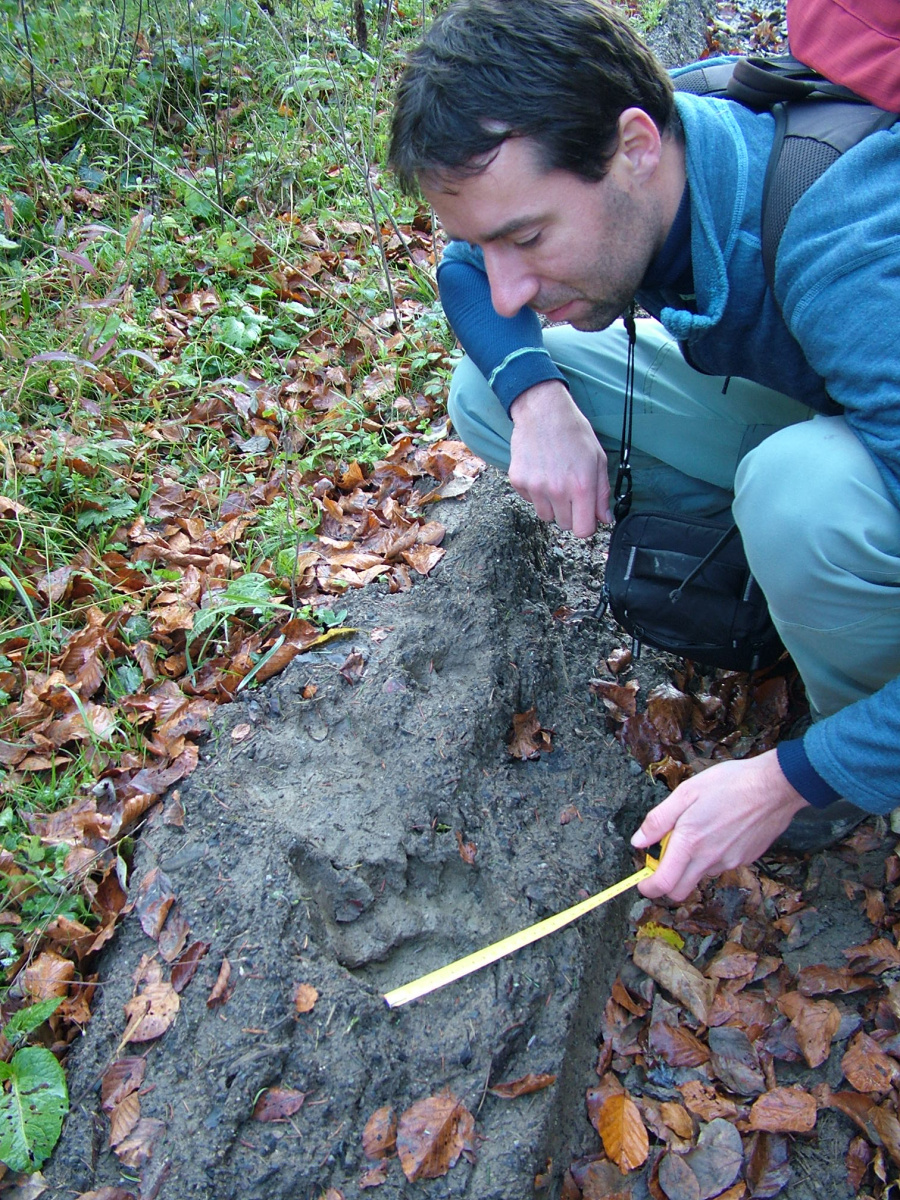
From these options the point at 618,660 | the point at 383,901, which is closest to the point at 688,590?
the point at 618,660

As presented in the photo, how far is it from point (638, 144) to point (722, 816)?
1346mm

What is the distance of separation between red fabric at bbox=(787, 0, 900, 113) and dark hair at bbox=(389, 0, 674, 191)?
286 mm

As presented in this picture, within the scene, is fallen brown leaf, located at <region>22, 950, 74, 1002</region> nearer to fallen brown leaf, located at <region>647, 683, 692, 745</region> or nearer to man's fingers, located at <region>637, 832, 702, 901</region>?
man's fingers, located at <region>637, 832, 702, 901</region>

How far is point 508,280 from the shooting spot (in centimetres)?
181

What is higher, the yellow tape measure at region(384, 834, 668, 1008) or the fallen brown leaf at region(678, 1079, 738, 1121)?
the yellow tape measure at region(384, 834, 668, 1008)

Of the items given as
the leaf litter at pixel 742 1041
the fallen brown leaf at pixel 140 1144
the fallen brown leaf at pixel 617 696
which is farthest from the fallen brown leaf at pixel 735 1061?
the fallen brown leaf at pixel 140 1144

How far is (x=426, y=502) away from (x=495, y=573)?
512 mm

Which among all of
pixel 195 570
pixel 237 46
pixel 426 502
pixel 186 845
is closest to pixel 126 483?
pixel 195 570

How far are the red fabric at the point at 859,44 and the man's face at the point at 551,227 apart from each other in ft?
1.28

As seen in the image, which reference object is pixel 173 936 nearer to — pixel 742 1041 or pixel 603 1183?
pixel 603 1183

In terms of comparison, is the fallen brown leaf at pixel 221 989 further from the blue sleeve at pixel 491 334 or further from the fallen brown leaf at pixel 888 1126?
the blue sleeve at pixel 491 334

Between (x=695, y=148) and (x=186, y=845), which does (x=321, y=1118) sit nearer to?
(x=186, y=845)

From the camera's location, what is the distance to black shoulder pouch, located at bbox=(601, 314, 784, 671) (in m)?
2.19

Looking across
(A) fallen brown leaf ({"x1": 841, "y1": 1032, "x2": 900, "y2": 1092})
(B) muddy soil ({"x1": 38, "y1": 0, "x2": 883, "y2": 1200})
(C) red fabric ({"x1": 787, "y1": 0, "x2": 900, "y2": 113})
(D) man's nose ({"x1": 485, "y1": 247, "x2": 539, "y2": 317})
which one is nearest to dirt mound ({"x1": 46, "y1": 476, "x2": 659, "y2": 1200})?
(B) muddy soil ({"x1": 38, "y1": 0, "x2": 883, "y2": 1200})
